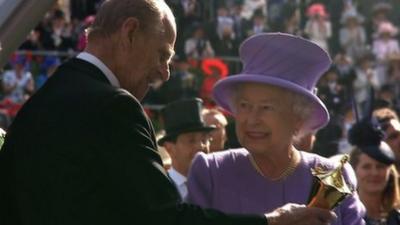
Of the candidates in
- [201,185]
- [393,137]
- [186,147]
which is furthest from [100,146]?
[393,137]

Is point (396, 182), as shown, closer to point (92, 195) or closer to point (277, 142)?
point (277, 142)

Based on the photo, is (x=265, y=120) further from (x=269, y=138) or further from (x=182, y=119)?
(x=182, y=119)

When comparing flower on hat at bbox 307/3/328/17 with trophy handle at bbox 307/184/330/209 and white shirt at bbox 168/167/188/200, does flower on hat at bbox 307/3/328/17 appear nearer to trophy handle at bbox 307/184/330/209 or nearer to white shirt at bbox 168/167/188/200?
white shirt at bbox 168/167/188/200

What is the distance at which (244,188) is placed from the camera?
14.6 ft

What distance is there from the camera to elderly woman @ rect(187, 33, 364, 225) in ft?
14.6

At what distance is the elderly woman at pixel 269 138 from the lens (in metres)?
4.45

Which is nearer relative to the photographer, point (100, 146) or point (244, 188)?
point (100, 146)

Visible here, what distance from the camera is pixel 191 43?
1794 centimetres

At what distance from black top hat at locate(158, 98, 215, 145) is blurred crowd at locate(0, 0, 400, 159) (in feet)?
22.6

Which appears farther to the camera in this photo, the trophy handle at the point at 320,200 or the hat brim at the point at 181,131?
the hat brim at the point at 181,131

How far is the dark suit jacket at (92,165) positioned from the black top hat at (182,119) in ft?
13.9

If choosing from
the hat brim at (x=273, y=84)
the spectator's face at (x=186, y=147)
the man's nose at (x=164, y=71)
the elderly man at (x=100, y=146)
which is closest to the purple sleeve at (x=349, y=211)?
the hat brim at (x=273, y=84)

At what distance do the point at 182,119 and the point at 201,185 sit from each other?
3.50 m

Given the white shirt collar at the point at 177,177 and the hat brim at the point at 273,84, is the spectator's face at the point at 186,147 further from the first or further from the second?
the hat brim at the point at 273,84
